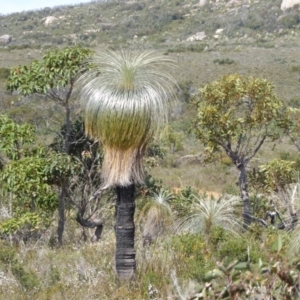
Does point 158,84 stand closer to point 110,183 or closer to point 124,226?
point 110,183

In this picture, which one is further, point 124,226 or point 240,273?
point 124,226

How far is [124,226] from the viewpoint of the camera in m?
5.40

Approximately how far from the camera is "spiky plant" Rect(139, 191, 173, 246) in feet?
23.0

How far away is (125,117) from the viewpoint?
5043 mm

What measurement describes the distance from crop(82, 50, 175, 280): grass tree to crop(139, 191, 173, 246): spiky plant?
4.97 ft

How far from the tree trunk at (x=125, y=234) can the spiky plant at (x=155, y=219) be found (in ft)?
4.83

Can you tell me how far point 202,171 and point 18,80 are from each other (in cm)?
1263

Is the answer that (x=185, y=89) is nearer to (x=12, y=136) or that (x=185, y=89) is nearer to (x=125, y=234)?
(x=12, y=136)

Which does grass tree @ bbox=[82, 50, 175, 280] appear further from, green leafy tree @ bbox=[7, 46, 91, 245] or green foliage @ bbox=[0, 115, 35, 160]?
green foliage @ bbox=[0, 115, 35, 160]

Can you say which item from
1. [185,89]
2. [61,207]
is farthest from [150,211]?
[185,89]

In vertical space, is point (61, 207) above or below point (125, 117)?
below

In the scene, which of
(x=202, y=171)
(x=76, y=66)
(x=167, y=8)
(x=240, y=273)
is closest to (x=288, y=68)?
(x=202, y=171)

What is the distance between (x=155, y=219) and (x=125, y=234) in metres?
1.78

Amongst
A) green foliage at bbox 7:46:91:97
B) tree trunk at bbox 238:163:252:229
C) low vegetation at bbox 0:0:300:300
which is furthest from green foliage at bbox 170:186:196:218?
green foliage at bbox 7:46:91:97
